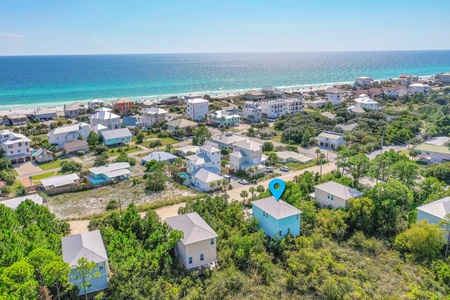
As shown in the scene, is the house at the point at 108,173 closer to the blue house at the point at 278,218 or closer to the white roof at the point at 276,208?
the white roof at the point at 276,208

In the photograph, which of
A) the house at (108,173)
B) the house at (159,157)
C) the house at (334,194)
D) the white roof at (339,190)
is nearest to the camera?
the house at (334,194)

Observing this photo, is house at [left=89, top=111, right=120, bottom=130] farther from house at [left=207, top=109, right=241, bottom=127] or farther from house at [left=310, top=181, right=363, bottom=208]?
house at [left=310, top=181, right=363, bottom=208]

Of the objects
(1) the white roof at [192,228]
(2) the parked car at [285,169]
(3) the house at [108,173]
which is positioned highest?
(1) the white roof at [192,228]

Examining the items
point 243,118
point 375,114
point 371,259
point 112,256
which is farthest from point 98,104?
point 371,259

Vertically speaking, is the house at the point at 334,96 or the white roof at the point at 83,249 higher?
the house at the point at 334,96

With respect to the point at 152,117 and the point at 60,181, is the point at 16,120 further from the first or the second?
the point at 60,181

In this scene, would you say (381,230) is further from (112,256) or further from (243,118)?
(243,118)

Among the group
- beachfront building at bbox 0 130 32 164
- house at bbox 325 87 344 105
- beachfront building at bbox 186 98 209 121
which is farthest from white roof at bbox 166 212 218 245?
house at bbox 325 87 344 105

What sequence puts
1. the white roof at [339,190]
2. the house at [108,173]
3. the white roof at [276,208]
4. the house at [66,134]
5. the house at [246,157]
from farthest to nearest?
the house at [66,134] < the house at [246,157] < the house at [108,173] < the white roof at [339,190] < the white roof at [276,208]

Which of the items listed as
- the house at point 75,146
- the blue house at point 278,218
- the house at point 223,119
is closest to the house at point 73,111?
the house at point 75,146
